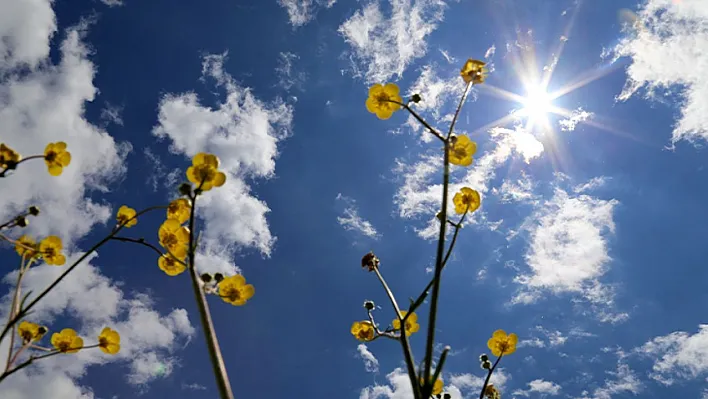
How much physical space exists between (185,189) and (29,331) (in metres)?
1.97

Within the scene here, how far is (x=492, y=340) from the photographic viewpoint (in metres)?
3.40

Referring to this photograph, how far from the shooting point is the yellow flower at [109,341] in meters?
3.46

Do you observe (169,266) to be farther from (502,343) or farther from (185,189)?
(502,343)

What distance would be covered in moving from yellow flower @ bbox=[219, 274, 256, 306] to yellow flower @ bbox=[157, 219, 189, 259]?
0.88ft

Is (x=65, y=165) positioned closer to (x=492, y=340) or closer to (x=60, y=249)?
(x=60, y=249)

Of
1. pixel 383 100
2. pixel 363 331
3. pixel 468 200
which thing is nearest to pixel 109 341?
pixel 363 331

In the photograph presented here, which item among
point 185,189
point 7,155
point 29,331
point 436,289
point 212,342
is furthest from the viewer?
point 29,331

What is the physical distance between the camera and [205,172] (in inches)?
97.3

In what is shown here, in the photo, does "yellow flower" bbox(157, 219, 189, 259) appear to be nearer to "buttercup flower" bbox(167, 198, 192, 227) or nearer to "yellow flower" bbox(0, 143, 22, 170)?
"buttercup flower" bbox(167, 198, 192, 227)

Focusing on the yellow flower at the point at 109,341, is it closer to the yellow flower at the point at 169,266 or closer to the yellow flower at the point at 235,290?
the yellow flower at the point at 169,266

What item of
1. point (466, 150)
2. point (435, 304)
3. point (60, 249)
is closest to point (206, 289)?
point (435, 304)

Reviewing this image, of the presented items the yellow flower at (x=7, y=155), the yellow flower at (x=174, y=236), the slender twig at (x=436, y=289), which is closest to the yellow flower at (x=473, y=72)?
the slender twig at (x=436, y=289)

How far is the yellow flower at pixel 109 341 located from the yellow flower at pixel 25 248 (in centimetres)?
70

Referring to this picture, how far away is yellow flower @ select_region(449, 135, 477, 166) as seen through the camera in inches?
110
